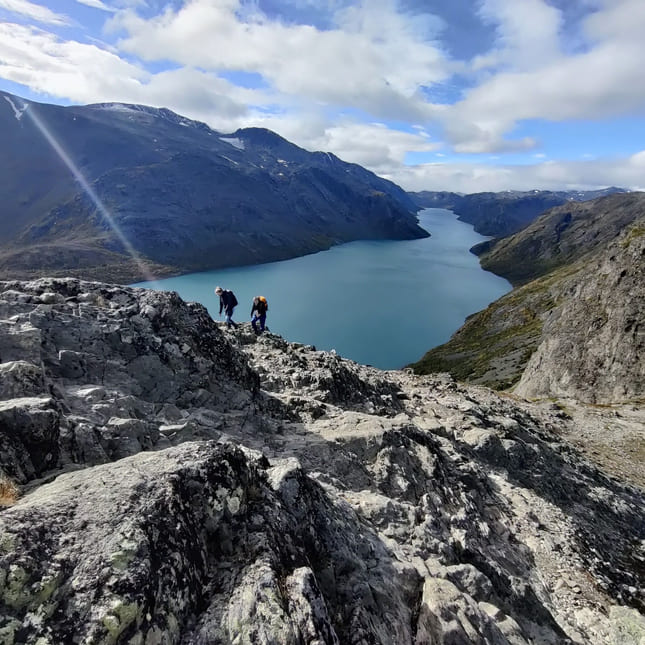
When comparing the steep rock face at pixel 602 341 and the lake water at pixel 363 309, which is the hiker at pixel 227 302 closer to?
the steep rock face at pixel 602 341

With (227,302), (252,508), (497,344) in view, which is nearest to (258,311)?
(227,302)

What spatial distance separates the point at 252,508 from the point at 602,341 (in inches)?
2228

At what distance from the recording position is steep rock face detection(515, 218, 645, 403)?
153 feet

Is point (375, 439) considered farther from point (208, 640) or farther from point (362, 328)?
point (362, 328)

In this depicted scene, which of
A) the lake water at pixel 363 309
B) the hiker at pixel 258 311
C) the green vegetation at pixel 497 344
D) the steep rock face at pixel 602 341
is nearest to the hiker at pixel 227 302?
the hiker at pixel 258 311

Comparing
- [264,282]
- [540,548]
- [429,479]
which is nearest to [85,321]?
[429,479]

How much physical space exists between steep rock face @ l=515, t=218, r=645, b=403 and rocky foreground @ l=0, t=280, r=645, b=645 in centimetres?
3094

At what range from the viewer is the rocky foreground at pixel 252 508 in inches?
218

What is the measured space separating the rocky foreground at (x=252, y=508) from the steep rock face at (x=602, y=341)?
1218 inches

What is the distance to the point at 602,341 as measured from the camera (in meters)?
51.3

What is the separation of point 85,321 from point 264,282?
17903 centimetres

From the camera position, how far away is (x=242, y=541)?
6.96 m

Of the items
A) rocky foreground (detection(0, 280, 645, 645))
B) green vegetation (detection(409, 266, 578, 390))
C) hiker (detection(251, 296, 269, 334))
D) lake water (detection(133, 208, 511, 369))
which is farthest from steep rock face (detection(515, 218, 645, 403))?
lake water (detection(133, 208, 511, 369))

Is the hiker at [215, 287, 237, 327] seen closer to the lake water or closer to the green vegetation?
the lake water
